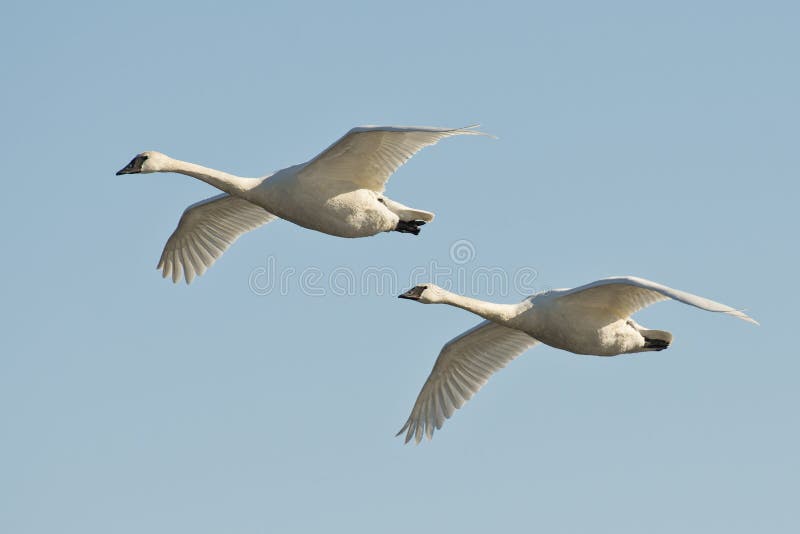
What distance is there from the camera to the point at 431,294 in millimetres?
22719

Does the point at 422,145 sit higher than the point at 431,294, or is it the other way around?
the point at 422,145

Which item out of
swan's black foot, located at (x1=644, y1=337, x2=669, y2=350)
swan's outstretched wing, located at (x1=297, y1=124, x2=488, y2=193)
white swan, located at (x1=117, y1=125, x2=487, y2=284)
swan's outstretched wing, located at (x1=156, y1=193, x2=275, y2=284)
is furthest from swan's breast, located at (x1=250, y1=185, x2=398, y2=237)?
swan's black foot, located at (x1=644, y1=337, x2=669, y2=350)

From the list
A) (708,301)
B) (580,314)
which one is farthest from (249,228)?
(708,301)

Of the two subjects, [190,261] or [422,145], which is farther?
[190,261]

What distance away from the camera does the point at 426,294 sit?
22.7 metres

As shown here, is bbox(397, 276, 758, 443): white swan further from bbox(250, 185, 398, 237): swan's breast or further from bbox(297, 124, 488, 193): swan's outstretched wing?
bbox(297, 124, 488, 193): swan's outstretched wing

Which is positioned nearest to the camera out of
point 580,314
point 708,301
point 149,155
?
point 708,301

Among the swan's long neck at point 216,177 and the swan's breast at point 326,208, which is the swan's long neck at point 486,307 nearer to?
the swan's breast at point 326,208

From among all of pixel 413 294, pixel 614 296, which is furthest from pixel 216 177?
pixel 614 296

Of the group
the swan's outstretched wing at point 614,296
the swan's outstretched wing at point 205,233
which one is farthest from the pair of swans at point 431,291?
the swan's outstretched wing at point 205,233

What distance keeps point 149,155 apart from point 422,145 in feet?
→ 15.0

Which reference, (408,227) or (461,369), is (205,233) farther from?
(461,369)

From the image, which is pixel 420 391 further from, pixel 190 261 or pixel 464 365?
pixel 190 261

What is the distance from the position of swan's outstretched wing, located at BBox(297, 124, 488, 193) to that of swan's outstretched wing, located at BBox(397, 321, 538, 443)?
3.04 metres
